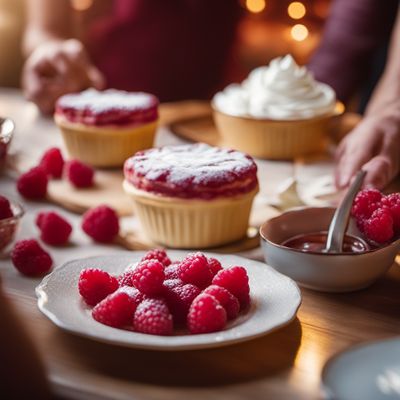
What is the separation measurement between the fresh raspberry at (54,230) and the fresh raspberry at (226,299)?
459mm

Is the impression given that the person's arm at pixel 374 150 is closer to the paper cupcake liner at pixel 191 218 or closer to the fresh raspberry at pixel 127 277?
the paper cupcake liner at pixel 191 218

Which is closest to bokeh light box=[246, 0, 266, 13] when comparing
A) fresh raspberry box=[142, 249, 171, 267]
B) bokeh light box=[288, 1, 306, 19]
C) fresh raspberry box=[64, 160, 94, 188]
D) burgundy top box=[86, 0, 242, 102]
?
bokeh light box=[288, 1, 306, 19]

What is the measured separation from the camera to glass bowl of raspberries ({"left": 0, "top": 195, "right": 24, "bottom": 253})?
1277 millimetres

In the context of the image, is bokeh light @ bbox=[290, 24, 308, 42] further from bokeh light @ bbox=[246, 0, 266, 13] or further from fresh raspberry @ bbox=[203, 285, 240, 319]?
fresh raspberry @ bbox=[203, 285, 240, 319]

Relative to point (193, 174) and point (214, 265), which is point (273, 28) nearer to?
point (193, 174)

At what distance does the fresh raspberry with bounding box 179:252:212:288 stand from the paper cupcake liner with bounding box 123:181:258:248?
289mm

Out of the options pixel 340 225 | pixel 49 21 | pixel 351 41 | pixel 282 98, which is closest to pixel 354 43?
pixel 351 41

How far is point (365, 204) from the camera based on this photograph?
3.95 ft

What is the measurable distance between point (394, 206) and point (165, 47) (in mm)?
1630

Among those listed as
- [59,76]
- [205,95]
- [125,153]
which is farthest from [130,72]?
[125,153]

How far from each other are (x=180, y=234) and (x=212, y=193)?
11 cm

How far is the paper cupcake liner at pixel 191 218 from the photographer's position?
4.43ft

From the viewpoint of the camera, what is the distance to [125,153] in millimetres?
1857

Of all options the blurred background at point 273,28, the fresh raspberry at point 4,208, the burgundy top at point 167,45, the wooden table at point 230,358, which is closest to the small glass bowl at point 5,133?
the fresh raspberry at point 4,208
